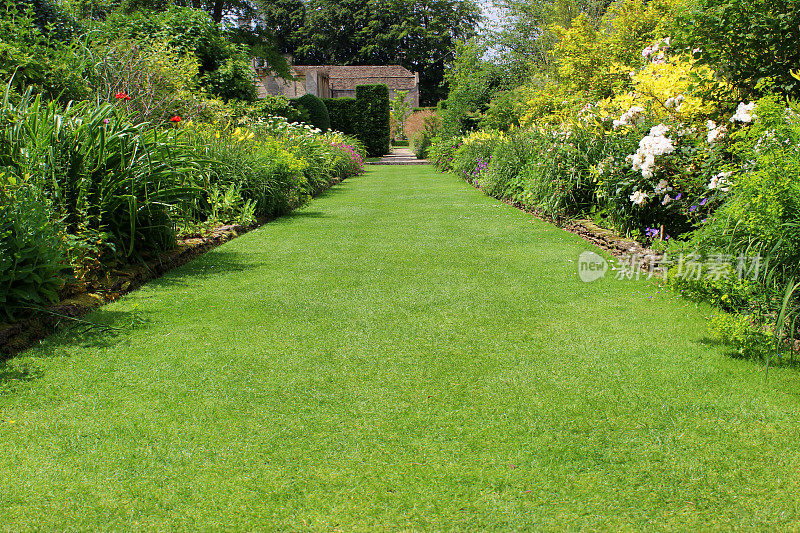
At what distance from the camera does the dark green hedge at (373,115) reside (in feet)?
98.8

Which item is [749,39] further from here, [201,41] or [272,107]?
[272,107]

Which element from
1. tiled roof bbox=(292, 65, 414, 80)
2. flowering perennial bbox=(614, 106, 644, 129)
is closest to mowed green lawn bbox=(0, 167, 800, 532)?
flowering perennial bbox=(614, 106, 644, 129)

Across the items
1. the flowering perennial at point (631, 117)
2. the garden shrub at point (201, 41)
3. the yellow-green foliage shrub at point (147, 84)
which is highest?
the garden shrub at point (201, 41)

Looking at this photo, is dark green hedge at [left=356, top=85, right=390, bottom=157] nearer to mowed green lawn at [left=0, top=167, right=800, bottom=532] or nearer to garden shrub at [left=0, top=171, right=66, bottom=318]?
mowed green lawn at [left=0, top=167, right=800, bottom=532]

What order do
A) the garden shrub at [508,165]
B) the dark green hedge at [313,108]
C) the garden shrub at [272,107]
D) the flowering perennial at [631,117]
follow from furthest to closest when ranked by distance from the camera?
1. the dark green hedge at [313,108]
2. the garden shrub at [272,107]
3. the garden shrub at [508,165]
4. the flowering perennial at [631,117]

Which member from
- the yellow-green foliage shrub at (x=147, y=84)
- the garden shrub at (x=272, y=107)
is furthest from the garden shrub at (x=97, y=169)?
the garden shrub at (x=272, y=107)

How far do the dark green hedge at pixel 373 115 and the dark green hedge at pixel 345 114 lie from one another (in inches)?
10.5

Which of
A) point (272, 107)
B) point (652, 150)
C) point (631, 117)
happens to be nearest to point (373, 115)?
point (272, 107)

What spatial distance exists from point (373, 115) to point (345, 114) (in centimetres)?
148

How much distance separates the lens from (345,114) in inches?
1203

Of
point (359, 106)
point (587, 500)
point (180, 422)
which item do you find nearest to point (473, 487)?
point (587, 500)

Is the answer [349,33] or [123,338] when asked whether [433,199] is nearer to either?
[123,338]

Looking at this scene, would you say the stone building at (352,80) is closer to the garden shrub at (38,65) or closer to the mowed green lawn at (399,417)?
the garden shrub at (38,65)

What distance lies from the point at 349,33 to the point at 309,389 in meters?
59.9
